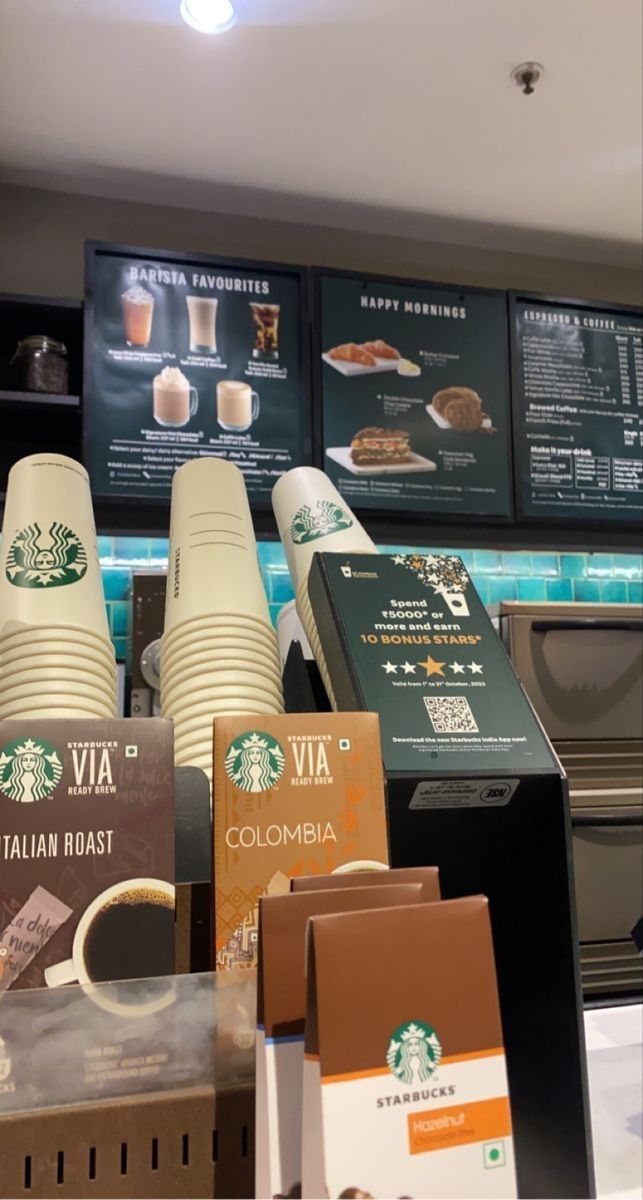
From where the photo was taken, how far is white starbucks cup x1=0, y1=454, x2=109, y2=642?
770 millimetres

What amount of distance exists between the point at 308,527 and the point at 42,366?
1706mm

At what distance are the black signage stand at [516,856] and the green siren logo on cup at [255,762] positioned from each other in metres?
0.10

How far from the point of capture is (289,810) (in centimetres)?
64

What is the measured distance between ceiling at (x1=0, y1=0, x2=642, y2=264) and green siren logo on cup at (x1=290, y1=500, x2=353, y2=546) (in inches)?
62.4

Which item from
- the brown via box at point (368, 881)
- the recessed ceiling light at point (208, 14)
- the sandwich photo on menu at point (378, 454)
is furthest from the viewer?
the sandwich photo on menu at point (378, 454)

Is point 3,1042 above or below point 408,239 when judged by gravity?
below

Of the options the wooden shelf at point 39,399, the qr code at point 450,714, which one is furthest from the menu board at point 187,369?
the qr code at point 450,714

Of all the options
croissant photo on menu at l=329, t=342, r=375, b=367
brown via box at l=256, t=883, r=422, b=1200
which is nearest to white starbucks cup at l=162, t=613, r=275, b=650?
brown via box at l=256, t=883, r=422, b=1200

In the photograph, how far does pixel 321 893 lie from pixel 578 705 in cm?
208

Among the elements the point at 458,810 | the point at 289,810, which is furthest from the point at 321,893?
the point at 458,810

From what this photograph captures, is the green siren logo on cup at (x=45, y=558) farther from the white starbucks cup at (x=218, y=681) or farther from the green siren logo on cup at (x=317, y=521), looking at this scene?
the green siren logo on cup at (x=317, y=521)

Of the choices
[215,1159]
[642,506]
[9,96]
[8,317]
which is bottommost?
[215,1159]

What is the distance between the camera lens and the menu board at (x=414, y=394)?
8.52ft

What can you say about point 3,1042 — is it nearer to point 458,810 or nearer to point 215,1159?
point 215,1159
